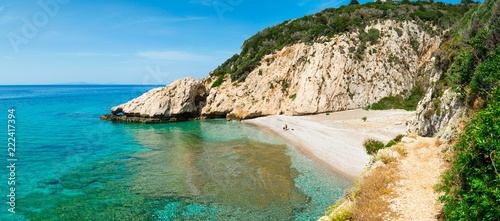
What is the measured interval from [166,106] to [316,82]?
25779 mm

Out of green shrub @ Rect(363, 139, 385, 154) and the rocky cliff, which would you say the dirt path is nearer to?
green shrub @ Rect(363, 139, 385, 154)

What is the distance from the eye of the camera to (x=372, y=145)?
2416 cm

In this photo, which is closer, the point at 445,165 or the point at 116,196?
the point at 445,165

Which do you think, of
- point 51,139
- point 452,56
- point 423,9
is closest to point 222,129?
point 51,139

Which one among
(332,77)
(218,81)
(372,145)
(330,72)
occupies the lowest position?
(372,145)

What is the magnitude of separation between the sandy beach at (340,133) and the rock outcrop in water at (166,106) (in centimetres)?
1432

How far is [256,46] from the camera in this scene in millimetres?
65875

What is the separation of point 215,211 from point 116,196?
21.7ft

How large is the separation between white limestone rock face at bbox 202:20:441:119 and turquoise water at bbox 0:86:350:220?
15104mm

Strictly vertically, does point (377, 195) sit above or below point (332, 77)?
below

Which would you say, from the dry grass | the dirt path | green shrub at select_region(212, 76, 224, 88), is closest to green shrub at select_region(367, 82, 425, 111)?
green shrub at select_region(212, 76, 224, 88)

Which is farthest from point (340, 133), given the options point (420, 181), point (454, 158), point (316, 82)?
point (454, 158)

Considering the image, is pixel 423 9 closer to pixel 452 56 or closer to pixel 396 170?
pixel 452 56

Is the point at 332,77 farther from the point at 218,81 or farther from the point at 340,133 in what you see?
the point at 218,81
